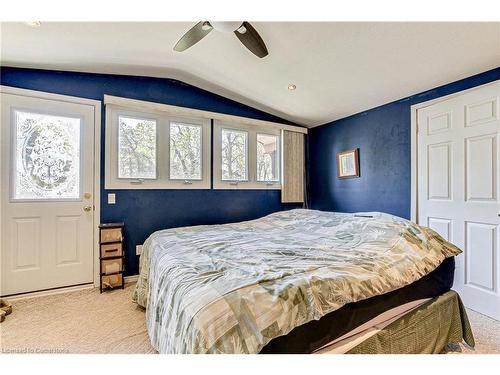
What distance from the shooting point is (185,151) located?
128 inches

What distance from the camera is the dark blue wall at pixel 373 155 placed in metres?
2.80

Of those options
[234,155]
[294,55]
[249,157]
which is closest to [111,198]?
[234,155]

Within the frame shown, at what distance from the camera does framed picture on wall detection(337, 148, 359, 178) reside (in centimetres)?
336

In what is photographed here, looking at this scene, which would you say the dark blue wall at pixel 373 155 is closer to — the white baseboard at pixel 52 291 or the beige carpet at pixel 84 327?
the beige carpet at pixel 84 327

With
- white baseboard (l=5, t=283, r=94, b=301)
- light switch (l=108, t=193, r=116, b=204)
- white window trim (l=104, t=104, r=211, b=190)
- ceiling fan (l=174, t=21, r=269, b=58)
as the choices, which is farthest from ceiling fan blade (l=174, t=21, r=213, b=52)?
white baseboard (l=5, t=283, r=94, b=301)

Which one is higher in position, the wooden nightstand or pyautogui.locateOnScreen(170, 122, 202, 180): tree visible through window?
pyautogui.locateOnScreen(170, 122, 202, 180): tree visible through window

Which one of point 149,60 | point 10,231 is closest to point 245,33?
point 149,60

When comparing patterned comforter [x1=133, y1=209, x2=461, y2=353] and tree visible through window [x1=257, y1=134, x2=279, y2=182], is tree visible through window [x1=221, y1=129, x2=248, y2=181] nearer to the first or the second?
tree visible through window [x1=257, y1=134, x2=279, y2=182]

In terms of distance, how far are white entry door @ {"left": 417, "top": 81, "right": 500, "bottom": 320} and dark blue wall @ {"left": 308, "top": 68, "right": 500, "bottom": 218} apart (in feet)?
0.48

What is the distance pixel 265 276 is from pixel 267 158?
2837 millimetres

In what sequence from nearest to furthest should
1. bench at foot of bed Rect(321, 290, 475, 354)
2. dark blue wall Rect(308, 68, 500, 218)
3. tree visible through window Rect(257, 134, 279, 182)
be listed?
bench at foot of bed Rect(321, 290, 475, 354), dark blue wall Rect(308, 68, 500, 218), tree visible through window Rect(257, 134, 279, 182)

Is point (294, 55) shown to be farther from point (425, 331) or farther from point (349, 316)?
point (425, 331)

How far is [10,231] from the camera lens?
242 centimetres

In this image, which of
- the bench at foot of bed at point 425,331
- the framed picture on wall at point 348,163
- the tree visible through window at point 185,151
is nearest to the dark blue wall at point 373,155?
the framed picture on wall at point 348,163
